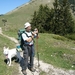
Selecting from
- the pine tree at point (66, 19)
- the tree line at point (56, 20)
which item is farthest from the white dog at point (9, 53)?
the pine tree at point (66, 19)

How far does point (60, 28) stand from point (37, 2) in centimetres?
12807

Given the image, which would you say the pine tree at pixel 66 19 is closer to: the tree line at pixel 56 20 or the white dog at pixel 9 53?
the tree line at pixel 56 20

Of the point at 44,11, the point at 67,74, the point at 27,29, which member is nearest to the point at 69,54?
the point at 67,74

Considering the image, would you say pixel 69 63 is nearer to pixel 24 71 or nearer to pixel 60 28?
pixel 24 71

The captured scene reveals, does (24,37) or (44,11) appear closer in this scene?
(24,37)

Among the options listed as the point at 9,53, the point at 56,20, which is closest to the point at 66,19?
the point at 56,20

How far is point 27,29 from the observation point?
13930 mm

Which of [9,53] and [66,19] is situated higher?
[66,19]

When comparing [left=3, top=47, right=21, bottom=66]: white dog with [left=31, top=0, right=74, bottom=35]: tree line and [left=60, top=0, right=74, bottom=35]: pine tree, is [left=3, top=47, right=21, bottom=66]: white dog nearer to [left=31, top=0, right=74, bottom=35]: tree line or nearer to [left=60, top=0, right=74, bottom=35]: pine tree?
[left=31, top=0, right=74, bottom=35]: tree line

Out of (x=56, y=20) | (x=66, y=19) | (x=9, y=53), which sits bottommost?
(x=9, y=53)

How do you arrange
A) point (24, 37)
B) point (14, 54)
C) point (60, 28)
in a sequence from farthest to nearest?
point (60, 28) < point (14, 54) < point (24, 37)

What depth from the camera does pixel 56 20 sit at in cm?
7731

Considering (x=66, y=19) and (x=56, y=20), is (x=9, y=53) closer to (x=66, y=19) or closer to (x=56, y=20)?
(x=56, y=20)

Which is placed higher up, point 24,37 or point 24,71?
point 24,37
